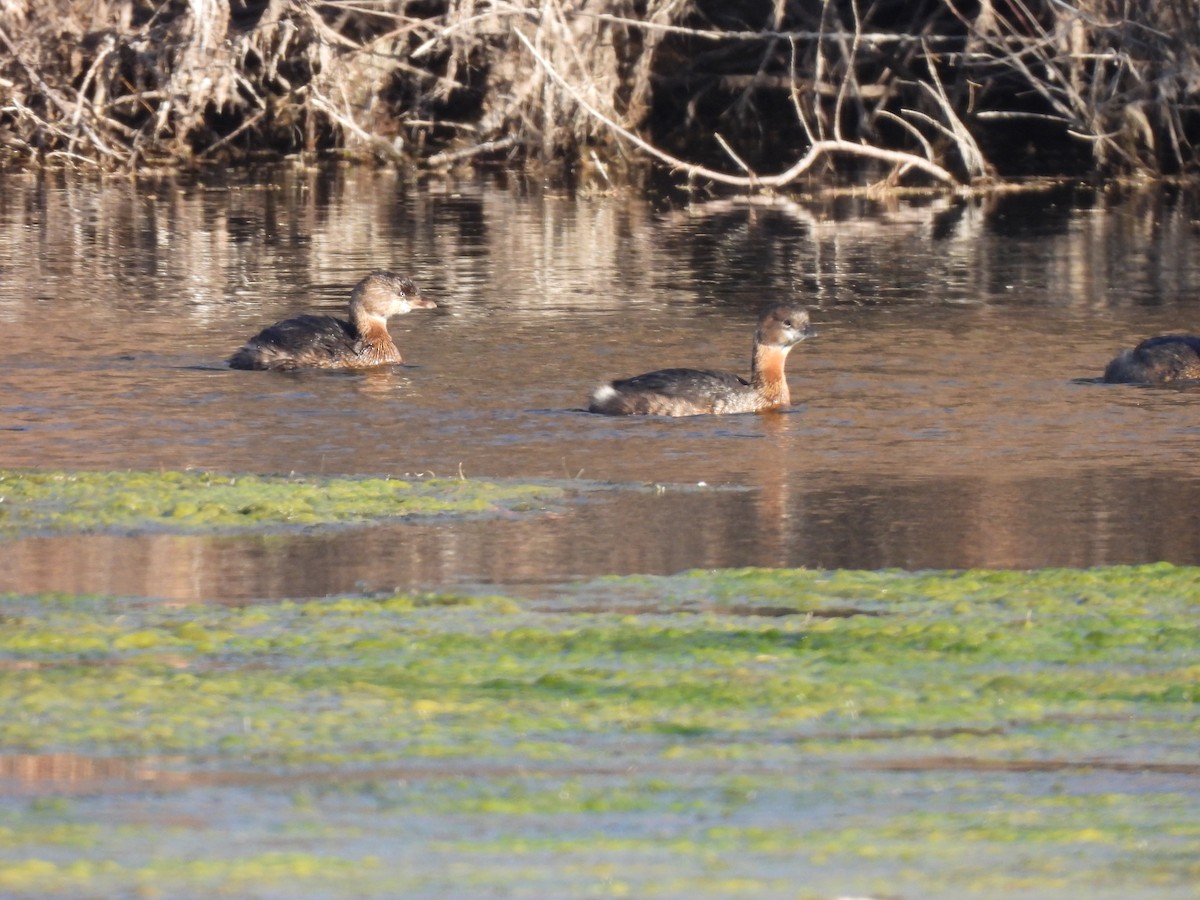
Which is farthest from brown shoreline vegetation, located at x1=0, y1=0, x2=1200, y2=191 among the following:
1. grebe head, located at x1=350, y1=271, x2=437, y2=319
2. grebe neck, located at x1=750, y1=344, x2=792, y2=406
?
grebe neck, located at x1=750, y1=344, x2=792, y2=406

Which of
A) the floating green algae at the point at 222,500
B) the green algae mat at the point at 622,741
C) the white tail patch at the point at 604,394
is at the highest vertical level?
the white tail patch at the point at 604,394

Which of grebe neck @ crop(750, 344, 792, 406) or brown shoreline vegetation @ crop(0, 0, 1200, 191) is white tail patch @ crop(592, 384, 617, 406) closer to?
grebe neck @ crop(750, 344, 792, 406)

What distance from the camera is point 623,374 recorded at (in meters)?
13.8

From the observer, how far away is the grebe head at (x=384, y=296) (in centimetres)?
1472

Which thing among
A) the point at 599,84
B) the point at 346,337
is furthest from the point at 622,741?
the point at 599,84

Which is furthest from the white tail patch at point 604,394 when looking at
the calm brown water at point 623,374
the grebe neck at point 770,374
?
the grebe neck at point 770,374

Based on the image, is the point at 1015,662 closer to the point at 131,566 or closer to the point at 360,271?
the point at 131,566

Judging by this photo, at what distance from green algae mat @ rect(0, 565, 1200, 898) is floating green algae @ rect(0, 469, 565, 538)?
61.5 inches

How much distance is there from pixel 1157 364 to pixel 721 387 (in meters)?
2.63

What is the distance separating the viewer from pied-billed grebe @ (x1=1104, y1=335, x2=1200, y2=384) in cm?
1324

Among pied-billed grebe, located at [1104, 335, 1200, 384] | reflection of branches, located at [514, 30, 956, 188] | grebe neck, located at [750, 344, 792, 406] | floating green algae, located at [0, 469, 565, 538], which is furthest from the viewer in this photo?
reflection of branches, located at [514, 30, 956, 188]

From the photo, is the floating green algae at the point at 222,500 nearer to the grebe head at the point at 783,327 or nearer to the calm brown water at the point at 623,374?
the calm brown water at the point at 623,374

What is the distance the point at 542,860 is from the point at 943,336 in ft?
34.7

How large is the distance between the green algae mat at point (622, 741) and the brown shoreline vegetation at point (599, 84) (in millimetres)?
18418
